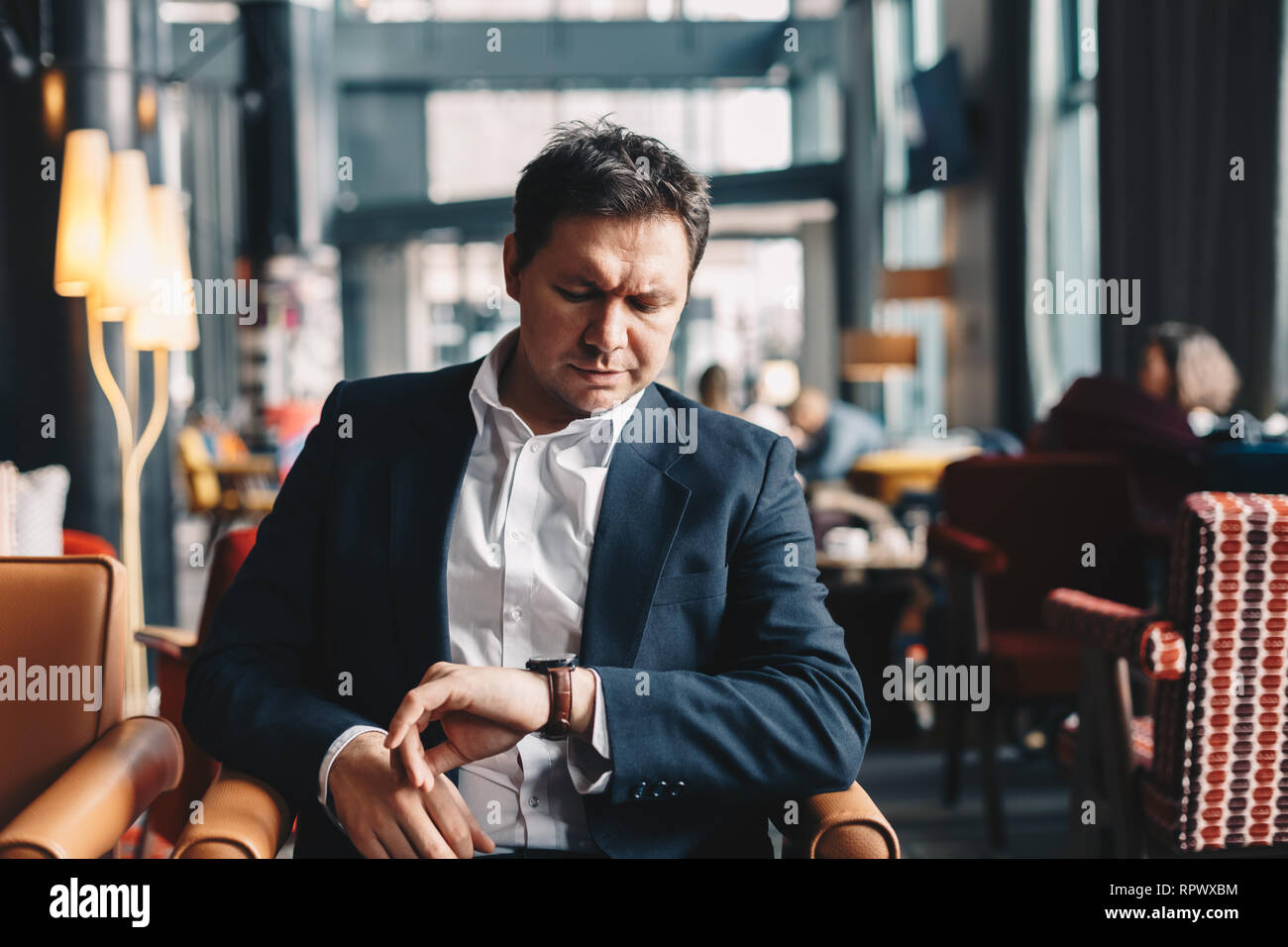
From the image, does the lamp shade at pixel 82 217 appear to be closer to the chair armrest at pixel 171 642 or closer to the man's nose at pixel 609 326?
the chair armrest at pixel 171 642

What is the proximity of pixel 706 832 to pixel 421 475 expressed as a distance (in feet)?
1.80

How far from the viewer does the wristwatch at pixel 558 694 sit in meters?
1.25

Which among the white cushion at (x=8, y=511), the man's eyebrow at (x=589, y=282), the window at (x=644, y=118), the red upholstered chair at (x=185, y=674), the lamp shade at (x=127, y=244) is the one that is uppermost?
the window at (x=644, y=118)

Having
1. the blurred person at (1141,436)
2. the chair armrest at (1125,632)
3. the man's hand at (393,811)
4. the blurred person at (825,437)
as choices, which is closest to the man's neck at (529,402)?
the man's hand at (393,811)

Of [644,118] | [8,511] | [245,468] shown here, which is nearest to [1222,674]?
[8,511]

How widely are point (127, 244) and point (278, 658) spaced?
2.55 meters

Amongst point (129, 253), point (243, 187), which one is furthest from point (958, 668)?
point (243, 187)

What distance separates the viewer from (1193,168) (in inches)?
213

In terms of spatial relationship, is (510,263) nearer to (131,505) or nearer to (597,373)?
(597,373)

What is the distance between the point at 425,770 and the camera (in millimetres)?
1181

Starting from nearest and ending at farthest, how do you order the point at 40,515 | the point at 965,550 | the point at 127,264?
1. the point at 40,515
2. the point at 965,550
3. the point at 127,264

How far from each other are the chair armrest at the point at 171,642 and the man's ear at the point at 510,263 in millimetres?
1178
